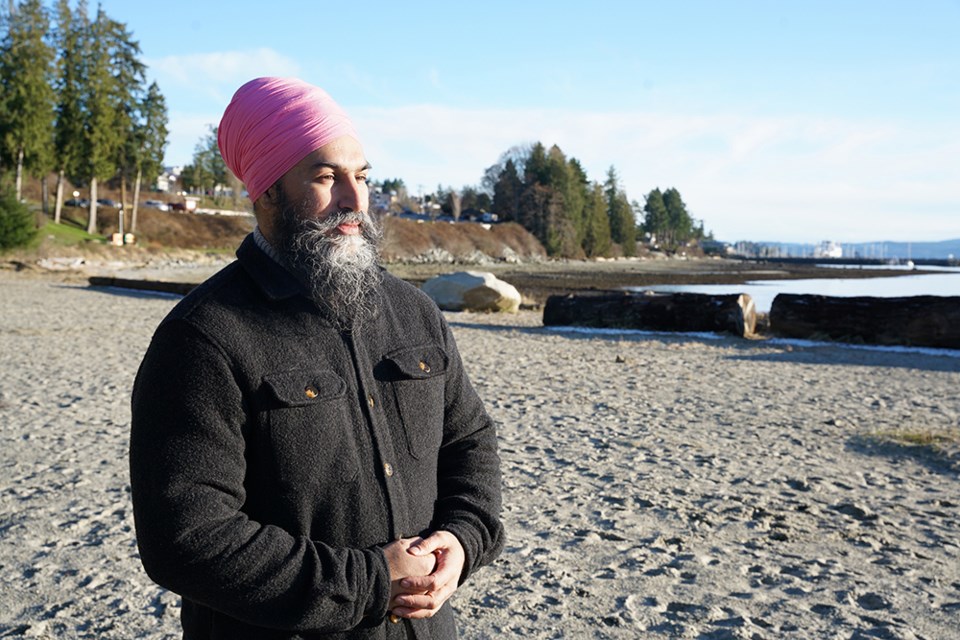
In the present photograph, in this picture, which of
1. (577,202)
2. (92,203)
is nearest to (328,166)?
(92,203)

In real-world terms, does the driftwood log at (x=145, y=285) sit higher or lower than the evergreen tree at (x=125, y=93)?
lower

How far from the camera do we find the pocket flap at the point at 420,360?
1.89 meters

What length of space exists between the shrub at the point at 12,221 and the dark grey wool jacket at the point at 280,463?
118 feet

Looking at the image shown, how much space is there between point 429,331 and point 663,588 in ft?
7.62

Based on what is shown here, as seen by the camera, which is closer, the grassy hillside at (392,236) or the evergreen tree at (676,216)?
the grassy hillside at (392,236)

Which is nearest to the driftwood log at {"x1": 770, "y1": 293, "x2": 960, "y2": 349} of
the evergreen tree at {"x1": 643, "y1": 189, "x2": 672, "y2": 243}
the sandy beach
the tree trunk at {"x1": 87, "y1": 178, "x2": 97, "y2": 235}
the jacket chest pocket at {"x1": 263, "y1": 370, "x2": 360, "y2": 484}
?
the sandy beach

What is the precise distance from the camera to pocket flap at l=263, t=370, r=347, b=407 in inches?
66.1

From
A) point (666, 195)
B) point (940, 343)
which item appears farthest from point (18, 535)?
point (666, 195)

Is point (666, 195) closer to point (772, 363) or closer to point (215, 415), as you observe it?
point (772, 363)

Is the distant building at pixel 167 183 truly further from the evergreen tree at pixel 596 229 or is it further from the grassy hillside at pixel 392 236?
the evergreen tree at pixel 596 229

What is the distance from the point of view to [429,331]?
2.05 m

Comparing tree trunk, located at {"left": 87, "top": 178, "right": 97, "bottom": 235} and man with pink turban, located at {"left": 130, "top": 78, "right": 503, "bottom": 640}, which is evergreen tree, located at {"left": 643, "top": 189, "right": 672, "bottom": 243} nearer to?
tree trunk, located at {"left": 87, "top": 178, "right": 97, "bottom": 235}

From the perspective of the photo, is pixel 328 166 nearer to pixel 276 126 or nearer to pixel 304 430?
pixel 276 126

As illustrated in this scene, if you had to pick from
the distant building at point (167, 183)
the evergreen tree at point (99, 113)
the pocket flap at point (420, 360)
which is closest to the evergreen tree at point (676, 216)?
the distant building at point (167, 183)
